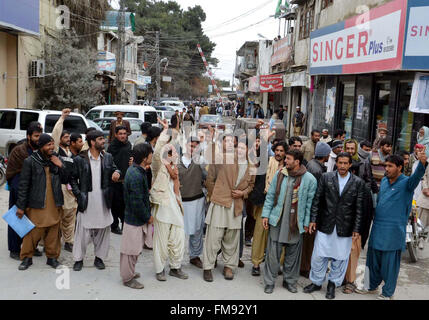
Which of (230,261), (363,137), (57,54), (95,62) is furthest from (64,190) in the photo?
(95,62)

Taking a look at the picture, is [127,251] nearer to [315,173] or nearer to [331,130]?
[315,173]

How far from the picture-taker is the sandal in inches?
199

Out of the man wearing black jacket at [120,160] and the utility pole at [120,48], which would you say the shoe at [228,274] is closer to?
the man wearing black jacket at [120,160]

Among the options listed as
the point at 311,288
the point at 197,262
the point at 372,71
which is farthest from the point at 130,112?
the point at 311,288

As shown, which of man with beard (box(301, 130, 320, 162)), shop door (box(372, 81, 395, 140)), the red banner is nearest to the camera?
man with beard (box(301, 130, 320, 162))

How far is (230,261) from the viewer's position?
5344 millimetres

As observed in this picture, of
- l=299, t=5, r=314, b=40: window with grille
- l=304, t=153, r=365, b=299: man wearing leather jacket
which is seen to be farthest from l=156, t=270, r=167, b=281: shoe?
l=299, t=5, r=314, b=40: window with grille

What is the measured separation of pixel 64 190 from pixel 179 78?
186ft

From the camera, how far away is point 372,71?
10820 millimetres

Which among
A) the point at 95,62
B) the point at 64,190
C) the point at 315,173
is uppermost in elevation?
the point at 95,62

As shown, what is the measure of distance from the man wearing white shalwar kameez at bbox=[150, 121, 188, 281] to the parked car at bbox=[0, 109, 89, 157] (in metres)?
6.51

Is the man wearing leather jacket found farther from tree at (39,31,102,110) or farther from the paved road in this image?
tree at (39,31,102,110)

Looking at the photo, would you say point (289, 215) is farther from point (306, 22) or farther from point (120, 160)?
point (306, 22)

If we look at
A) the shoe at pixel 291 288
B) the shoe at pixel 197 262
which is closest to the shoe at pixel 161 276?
the shoe at pixel 197 262
